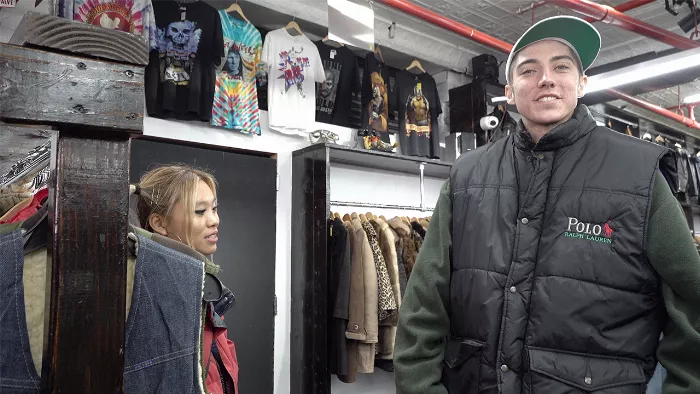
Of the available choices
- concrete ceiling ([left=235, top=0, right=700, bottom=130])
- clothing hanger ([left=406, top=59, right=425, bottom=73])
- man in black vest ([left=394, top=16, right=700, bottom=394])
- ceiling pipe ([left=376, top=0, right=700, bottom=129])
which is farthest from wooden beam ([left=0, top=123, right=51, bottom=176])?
clothing hanger ([left=406, top=59, right=425, bottom=73])

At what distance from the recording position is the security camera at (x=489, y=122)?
5.14 metres

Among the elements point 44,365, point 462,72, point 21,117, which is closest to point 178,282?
point 44,365

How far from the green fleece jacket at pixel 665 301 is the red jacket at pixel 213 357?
58 centimetres

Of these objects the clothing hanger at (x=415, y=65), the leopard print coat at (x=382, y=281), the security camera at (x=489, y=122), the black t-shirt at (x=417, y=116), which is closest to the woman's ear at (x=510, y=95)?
the leopard print coat at (x=382, y=281)

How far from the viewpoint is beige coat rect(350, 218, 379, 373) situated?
12.3ft

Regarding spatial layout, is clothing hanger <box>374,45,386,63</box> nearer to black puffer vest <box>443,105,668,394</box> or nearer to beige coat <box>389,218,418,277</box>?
beige coat <box>389,218,418,277</box>

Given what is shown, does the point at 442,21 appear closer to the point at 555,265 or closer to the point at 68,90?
the point at 555,265

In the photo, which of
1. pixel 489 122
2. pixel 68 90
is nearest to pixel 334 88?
pixel 489 122

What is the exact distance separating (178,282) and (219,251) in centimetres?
287

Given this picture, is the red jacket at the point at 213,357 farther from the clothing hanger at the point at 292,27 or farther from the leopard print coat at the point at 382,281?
the clothing hanger at the point at 292,27

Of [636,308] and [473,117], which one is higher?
[473,117]

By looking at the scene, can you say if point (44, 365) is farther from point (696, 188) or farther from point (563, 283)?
point (696, 188)

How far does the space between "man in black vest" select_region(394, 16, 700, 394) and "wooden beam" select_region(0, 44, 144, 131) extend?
97cm

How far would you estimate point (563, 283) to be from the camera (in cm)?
132
